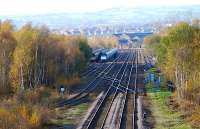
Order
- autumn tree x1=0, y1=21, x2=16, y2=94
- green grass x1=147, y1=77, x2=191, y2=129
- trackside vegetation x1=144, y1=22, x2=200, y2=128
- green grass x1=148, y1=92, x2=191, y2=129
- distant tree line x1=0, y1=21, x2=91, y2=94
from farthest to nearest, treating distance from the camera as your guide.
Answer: autumn tree x1=0, y1=21, x2=16, y2=94
distant tree line x1=0, y1=21, x2=91, y2=94
trackside vegetation x1=144, y1=22, x2=200, y2=128
green grass x1=147, y1=77, x2=191, y2=129
green grass x1=148, y1=92, x2=191, y2=129

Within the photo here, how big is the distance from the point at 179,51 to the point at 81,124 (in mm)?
13778

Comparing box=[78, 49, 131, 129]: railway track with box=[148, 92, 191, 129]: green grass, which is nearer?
box=[148, 92, 191, 129]: green grass

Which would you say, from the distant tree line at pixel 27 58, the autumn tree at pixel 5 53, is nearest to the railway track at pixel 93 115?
the distant tree line at pixel 27 58

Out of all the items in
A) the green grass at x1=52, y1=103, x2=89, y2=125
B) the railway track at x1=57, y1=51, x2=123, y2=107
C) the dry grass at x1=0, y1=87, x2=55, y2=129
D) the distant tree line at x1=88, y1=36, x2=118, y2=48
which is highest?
the dry grass at x1=0, y1=87, x2=55, y2=129

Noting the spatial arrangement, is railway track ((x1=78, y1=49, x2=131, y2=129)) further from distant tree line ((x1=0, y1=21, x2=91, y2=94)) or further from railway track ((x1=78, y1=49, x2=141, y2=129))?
distant tree line ((x1=0, y1=21, x2=91, y2=94))

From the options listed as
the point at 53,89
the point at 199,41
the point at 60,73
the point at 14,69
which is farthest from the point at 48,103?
the point at 60,73

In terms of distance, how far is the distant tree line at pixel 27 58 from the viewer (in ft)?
147

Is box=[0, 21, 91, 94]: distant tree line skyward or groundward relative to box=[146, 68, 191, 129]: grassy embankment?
skyward

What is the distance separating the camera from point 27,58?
45.3 meters

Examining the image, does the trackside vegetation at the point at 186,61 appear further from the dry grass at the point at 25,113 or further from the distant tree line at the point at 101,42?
the distant tree line at the point at 101,42

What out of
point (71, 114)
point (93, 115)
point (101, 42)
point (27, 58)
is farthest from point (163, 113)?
point (101, 42)

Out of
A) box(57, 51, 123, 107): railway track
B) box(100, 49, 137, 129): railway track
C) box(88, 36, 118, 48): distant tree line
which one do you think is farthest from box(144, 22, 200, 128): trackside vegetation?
box(88, 36, 118, 48): distant tree line

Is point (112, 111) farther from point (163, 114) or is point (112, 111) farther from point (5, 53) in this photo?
point (5, 53)

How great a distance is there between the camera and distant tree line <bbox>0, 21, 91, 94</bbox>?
44.8m
